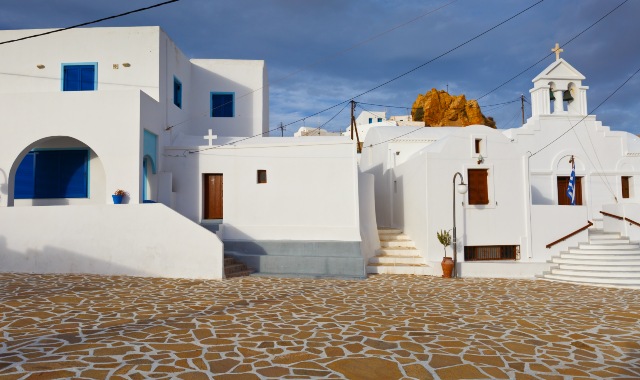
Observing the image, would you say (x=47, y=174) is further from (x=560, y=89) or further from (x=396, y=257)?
(x=560, y=89)

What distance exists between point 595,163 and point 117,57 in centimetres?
2058

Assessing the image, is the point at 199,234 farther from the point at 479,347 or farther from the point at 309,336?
the point at 479,347

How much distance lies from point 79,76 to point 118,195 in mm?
5607

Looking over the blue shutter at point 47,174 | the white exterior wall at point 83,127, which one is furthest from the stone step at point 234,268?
the blue shutter at point 47,174

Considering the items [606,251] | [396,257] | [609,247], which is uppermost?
[609,247]

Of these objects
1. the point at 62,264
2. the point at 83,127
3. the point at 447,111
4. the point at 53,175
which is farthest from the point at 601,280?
the point at 447,111

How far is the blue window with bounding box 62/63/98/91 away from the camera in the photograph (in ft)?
51.5

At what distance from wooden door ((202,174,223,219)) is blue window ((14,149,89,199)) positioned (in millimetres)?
3950

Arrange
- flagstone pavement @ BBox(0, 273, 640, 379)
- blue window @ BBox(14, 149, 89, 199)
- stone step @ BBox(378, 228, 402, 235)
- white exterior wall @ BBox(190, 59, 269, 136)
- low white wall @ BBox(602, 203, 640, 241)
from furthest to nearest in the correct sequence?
white exterior wall @ BBox(190, 59, 269, 136) → stone step @ BBox(378, 228, 402, 235) → low white wall @ BBox(602, 203, 640, 241) → blue window @ BBox(14, 149, 89, 199) → flagstone pavement @ BBox(0, 273, 640, 379)

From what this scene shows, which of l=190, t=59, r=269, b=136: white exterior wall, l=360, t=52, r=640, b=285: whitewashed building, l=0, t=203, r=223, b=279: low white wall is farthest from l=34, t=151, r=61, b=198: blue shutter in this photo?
l=360, t=52, r=640, b=285: whitewashed building

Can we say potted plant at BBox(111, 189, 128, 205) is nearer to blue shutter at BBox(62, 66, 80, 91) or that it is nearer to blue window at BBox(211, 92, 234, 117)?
blue shutter at BBox(62, 66, 80, 91)

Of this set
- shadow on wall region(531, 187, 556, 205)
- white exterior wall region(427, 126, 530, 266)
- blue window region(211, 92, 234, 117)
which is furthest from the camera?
shadow on wall region(531, 187, 556, 205)

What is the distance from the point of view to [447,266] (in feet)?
44.7

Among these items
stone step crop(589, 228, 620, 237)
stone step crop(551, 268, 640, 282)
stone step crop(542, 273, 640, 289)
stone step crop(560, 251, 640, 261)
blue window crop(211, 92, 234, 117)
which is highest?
blue window crop(211, 92, 234, 117)
